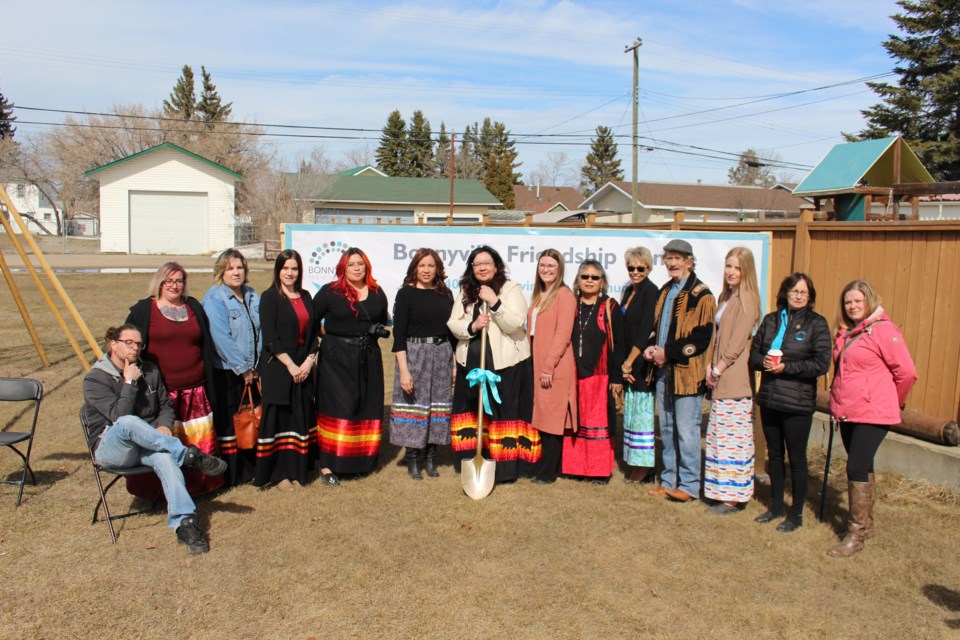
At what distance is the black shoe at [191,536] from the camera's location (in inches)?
174

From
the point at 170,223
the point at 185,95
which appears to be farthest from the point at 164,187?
the point at 185,95

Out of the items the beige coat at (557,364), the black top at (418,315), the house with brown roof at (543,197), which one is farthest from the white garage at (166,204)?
the beige coat at (557,364)

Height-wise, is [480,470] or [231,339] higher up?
[231,339]

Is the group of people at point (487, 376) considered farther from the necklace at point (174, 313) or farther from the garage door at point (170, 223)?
the garage door at point (170, 223)

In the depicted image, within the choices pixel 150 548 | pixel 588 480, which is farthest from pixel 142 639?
pixel 588 480

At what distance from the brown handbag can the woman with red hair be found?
0.51 metres

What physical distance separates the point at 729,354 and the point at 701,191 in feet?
139

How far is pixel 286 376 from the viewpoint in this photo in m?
5.40

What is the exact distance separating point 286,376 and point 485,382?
4.86ft

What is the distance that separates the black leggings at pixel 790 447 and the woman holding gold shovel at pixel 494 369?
172cm

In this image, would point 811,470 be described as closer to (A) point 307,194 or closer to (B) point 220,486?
(B) point 220,486

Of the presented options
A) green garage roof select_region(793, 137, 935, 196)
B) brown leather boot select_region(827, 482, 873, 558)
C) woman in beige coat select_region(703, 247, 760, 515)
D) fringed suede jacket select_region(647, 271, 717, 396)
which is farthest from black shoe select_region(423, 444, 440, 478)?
green garage roof select_region(793, 137, 935, 196)

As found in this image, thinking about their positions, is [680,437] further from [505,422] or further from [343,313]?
[343,313]

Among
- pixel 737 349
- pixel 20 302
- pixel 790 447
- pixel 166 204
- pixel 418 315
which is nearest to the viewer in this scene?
pixel 790 447
